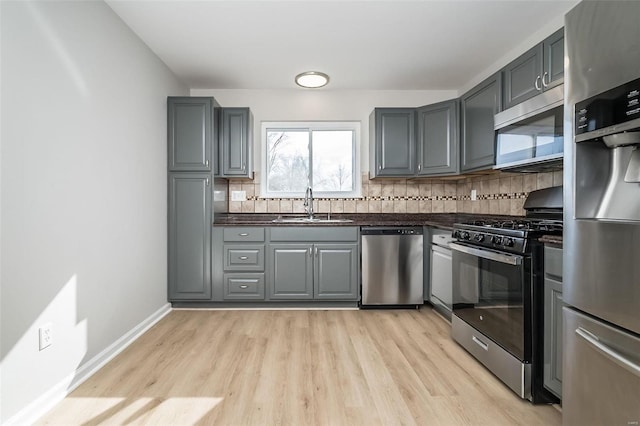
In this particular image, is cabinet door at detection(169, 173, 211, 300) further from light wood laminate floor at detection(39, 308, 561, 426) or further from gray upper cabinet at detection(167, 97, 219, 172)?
light wood laminate floor at detection(39, 308, 561, 426)

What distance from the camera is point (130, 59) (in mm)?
2639

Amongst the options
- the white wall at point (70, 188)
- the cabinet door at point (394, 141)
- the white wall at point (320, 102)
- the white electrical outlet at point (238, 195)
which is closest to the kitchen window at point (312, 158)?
the white wall at point (320, 102)

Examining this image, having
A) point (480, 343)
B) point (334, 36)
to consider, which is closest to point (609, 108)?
point (480, 343)

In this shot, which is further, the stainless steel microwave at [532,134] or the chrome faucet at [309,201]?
the chrome faucet at [309,201]

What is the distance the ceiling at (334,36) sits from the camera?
93.8 inches

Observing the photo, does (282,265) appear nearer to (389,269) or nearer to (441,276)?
(389,269)

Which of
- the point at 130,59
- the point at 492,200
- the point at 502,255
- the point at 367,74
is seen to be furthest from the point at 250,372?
the point at 367,74

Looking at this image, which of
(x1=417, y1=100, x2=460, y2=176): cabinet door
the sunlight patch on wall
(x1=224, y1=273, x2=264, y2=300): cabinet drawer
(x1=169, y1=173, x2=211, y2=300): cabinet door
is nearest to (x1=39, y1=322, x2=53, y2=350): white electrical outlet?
the sunlight patch on wall

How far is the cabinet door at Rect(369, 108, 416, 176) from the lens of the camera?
3.72 m

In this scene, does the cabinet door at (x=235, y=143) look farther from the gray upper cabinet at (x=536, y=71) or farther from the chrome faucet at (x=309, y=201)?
the gray upper cabinet at (x=536, y=71)

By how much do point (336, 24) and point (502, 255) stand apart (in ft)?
6.52

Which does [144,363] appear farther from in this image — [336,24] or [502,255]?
[336,24]

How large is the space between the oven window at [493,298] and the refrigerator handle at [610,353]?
1.51 feet

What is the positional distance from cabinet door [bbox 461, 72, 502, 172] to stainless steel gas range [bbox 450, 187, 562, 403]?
50 centimetres
